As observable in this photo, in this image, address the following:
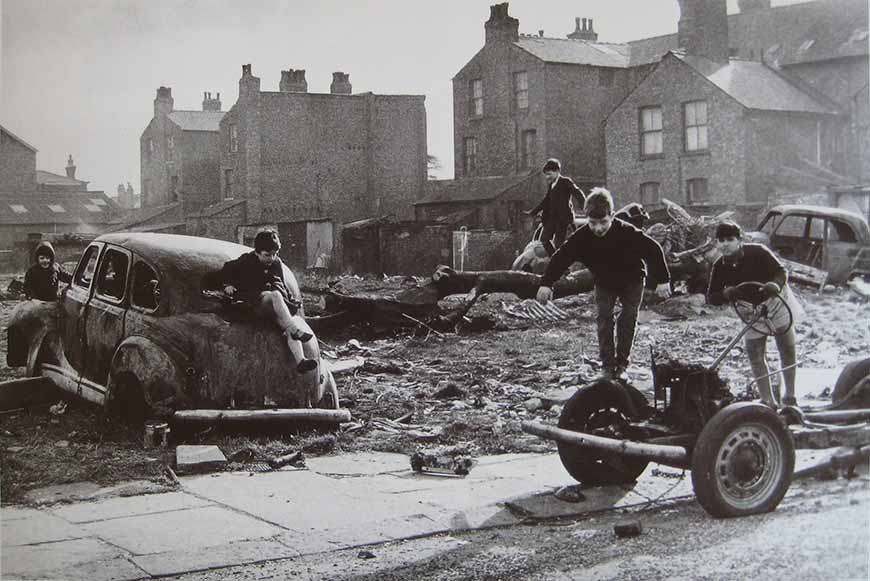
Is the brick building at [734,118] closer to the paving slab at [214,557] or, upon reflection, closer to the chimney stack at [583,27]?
the chimney stack at [583,27]

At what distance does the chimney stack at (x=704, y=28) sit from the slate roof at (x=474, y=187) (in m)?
10.3

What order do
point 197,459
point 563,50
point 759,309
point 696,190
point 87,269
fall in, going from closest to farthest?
point 759,309, point 197,459, point 87,269, point 563,50, point 696,190

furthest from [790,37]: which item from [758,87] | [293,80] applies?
[293,80]

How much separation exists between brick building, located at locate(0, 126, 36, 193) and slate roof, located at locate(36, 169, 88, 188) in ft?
0.10

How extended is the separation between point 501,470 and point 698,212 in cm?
1750

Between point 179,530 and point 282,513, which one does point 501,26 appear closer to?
point 282,513

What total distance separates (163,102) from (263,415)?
8.09ft

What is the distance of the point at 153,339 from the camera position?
7.09 m

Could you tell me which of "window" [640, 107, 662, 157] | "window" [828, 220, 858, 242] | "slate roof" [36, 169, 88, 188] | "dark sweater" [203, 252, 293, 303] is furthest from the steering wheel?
"window" [640, 107, 662, 157]

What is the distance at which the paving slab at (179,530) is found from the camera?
486 cm

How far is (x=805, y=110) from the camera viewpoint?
2423 centimetres

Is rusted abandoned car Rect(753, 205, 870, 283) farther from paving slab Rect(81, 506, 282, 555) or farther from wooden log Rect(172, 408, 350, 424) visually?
paving slab Rect(81, 506, 282, 555)

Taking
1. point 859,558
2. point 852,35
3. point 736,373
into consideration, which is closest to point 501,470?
point 859,558

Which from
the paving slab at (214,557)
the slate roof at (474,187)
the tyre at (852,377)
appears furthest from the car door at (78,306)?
the slate roof at (474,187)
